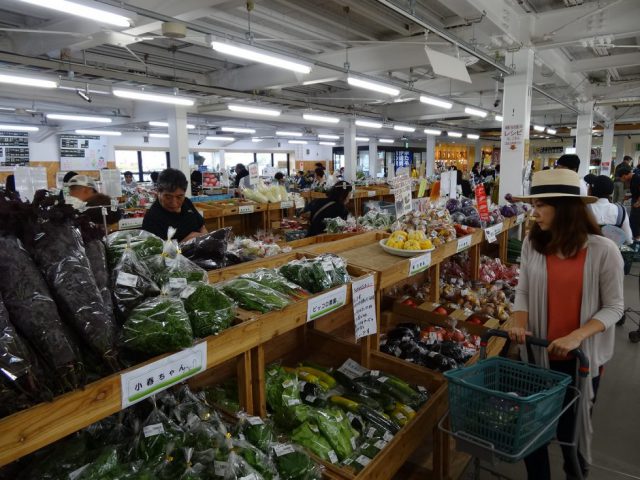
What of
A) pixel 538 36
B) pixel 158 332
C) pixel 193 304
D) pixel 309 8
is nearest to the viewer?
pixel 158 332

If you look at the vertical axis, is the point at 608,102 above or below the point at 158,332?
above

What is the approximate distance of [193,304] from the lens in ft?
5.08

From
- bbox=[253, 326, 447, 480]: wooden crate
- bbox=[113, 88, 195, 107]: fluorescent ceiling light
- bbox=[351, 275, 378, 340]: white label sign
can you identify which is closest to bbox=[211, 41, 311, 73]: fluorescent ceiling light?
bbox=[113, 88, 195, 107]: fluorescent ceiling light

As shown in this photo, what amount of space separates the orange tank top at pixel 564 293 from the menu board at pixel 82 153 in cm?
1899

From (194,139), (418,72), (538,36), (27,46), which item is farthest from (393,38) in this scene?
(194,139)

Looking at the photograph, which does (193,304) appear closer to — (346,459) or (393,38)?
(346,459)

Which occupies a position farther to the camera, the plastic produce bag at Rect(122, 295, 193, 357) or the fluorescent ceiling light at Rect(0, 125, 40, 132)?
the fluorescent ceiling light at Rect(0, 125, 40, 132)

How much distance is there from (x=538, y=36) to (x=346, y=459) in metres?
7.19

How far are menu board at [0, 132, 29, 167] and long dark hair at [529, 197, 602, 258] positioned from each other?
1922 cm

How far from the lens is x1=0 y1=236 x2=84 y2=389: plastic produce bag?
1117 millimetres

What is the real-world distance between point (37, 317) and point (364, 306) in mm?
1562

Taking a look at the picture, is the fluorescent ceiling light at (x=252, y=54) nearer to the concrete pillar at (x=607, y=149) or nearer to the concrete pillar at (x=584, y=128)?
the concrete pillar at (x=584, y=128)

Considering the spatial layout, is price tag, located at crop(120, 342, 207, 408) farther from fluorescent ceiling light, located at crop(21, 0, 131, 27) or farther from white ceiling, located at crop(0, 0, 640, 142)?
white ceiling, located at crop(0, 0, 640, 142)

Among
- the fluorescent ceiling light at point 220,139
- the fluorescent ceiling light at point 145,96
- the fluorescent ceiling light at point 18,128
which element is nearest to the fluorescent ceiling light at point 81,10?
the fluorescent ceiling light at point 145,96
